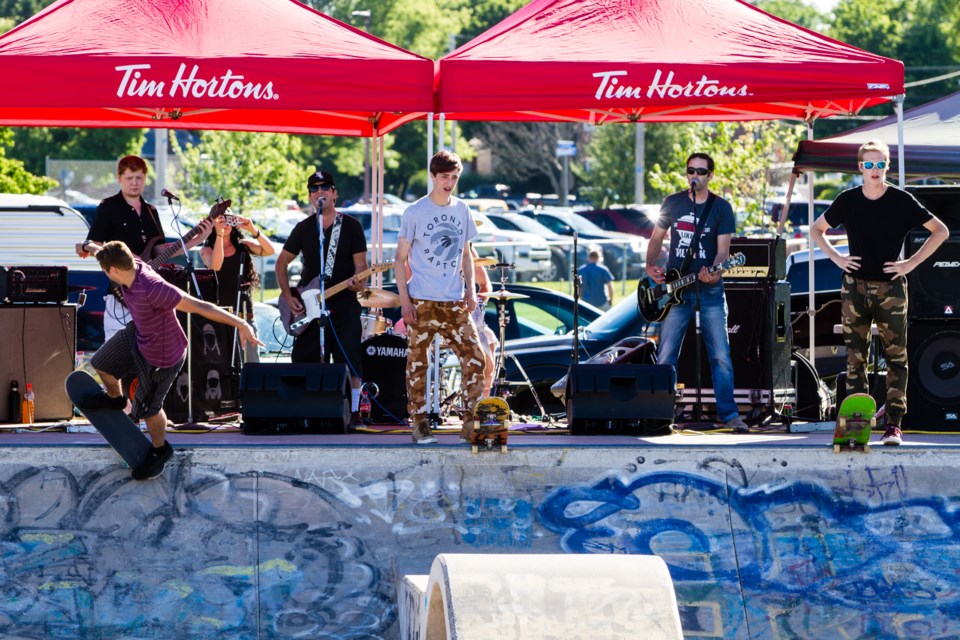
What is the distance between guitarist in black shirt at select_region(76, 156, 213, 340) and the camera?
33.4 ft

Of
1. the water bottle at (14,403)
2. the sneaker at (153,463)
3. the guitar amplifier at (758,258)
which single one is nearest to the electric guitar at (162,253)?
the water bottle at (14,403)

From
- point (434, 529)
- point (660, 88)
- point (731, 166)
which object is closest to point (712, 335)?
point (660, 88)

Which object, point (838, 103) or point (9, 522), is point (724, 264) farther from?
point (9, 522)

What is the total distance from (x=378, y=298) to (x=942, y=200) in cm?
412

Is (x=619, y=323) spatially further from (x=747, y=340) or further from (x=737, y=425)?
(x=737, y=425)

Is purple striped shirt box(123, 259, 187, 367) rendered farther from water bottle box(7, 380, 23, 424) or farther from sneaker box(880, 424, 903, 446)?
sneaker box(880, 424, 903, 446)

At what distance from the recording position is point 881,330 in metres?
9.57

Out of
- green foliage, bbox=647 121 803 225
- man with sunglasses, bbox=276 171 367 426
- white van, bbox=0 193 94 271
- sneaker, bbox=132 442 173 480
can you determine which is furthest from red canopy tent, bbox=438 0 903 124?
green foliage, bbox=647 121 803 225

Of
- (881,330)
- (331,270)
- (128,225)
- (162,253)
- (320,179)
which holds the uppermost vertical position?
(320,179)

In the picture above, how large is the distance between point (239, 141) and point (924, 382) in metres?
21.4

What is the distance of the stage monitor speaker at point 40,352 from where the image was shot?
997 centimetres

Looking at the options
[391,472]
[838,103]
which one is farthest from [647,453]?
[838,103]

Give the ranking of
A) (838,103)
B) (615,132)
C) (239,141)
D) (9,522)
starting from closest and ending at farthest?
(9,522)
(838,103)
(239,141)
(615,132)

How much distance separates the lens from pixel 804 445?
30.1 ft
